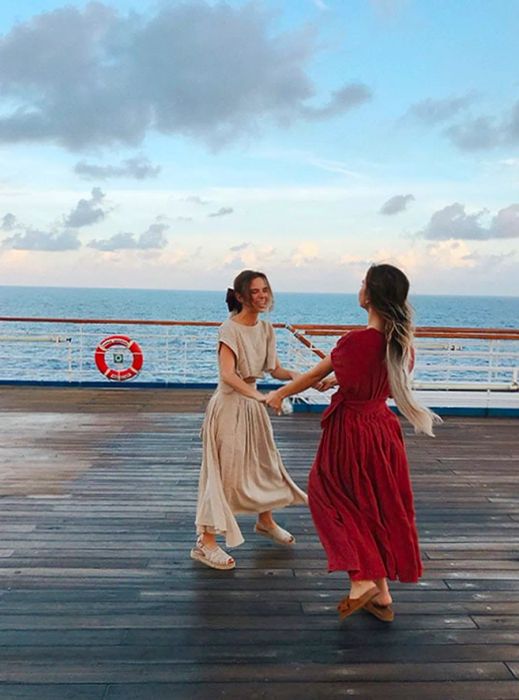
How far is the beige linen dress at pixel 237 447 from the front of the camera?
2508 mm

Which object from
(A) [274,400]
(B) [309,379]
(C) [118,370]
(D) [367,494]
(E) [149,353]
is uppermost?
(B) [309,379]

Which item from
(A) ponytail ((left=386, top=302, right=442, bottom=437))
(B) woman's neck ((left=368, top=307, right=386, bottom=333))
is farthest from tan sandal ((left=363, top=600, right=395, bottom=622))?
(B) woman's neck ((left=368, top=307, right=386, bottom=333))

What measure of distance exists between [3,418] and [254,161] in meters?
15.3

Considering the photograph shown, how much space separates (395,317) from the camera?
1920mm

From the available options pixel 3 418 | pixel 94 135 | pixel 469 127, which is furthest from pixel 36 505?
pixel 94 135

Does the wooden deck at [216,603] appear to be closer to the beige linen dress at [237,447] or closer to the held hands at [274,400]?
the beige linen dress at [237,447]

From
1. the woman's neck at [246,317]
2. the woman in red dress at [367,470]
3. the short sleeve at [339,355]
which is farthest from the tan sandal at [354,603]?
the woman's neck at [246,317]

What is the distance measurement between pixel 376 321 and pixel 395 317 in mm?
68

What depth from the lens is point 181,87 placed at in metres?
15.6

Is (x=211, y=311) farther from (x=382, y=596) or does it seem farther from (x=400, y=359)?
(x=400, y=359)

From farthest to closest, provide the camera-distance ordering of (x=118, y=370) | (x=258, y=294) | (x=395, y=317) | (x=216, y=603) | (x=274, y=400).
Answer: (x=118, y=370) < (x=258, y=294) < (x=274, y=400) < (x=216, y=603) < (x=395, y=317)

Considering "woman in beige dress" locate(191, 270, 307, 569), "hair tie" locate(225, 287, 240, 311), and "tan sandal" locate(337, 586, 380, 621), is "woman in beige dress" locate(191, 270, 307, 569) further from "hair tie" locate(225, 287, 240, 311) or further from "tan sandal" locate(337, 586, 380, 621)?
"tan sandal" locate(337, 586, 380, 621)

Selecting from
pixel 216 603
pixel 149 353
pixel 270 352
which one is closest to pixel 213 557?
pixel 216 603

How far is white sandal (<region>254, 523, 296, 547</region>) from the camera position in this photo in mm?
2789
